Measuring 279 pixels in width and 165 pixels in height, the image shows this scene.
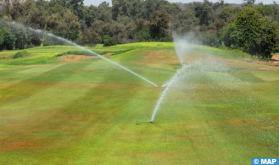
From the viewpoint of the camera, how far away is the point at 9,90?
21344 millimetres

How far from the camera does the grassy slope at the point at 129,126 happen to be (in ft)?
30.9

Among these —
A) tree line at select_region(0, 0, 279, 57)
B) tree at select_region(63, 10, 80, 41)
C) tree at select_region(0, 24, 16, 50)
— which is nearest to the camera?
tree line at select_region(0, 0, 279, 57)

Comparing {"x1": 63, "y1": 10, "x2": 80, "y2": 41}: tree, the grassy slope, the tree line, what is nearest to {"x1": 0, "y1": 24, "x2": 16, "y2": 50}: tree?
the tree line

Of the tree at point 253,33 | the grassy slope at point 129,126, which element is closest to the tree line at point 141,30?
the tree at point 253,33

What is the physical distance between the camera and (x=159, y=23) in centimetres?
9612

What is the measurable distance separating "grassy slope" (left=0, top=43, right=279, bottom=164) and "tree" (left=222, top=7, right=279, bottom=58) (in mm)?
44641

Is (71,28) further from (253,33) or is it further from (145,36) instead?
(253,33)

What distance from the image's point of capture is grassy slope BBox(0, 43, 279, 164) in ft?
Answer: 30.9

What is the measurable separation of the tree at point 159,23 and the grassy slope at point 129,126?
76522 millimetres

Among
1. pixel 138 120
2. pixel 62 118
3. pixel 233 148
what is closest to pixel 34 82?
pixel 62 118

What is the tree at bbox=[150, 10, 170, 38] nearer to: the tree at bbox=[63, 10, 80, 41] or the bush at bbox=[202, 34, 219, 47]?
the bush at bbox=[202, 34, 219, 47]

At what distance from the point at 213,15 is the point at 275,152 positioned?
574ft

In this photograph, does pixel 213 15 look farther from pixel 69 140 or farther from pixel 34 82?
pixel 69 140

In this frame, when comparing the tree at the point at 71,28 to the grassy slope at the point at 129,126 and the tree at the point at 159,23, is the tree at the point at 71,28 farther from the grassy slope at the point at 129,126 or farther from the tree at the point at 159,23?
the grassy slope at the point at 129,126
